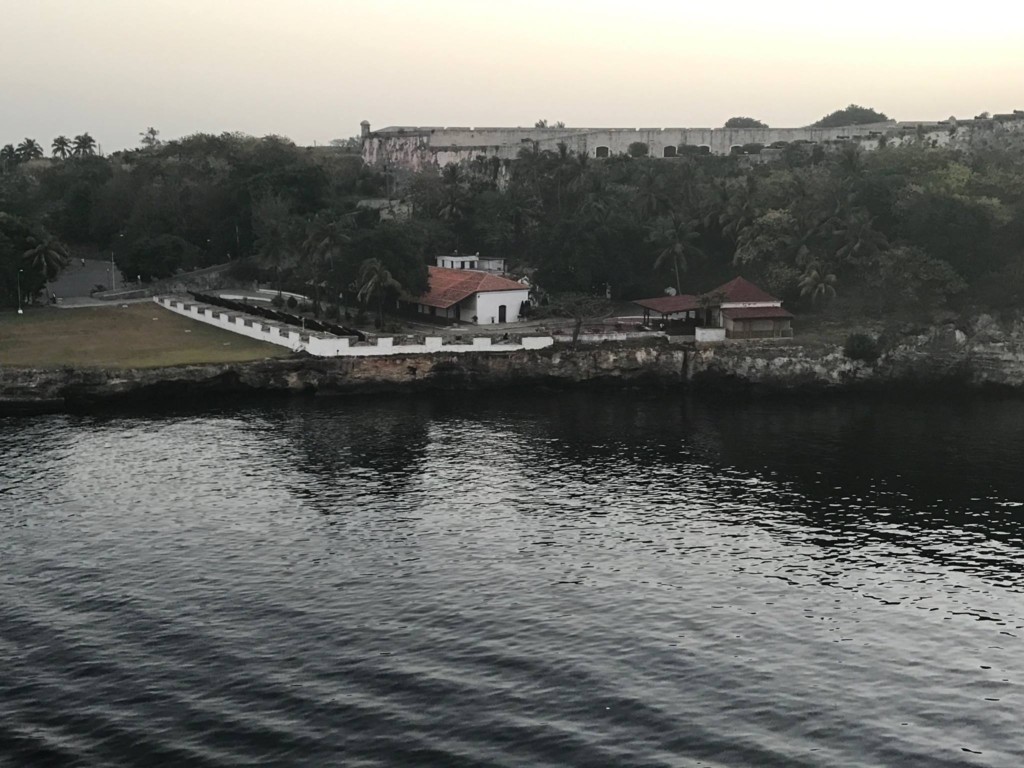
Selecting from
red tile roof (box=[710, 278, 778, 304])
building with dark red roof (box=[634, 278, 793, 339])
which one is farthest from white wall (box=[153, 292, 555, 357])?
red tile roof (box=[710, 278, 778, 304])

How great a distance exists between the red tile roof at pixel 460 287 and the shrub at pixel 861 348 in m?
33.1

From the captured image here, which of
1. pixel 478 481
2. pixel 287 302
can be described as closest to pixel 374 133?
pixel 287 302

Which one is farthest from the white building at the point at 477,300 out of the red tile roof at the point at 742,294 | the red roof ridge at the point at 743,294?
the red roof ridge at the point at 743,294

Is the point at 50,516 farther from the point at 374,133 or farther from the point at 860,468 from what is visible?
the point at 374,133

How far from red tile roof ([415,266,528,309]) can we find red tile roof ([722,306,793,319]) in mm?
22286

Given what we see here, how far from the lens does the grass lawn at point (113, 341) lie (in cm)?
8631

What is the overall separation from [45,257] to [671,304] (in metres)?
63.1

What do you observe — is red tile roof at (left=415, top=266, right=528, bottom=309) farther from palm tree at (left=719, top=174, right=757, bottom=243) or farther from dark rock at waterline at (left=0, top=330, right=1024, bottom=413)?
palm tree at (left=719, top=174, right=757, bottom=243)

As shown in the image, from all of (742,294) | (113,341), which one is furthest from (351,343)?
(742,294)

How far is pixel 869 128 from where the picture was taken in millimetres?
156875

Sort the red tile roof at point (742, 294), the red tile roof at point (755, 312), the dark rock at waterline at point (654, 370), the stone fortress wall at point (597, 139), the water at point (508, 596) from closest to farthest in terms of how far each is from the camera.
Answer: the water at point (508, 596), the dark rock at waterline at point (654, 370), the red tile roof at point (755, 312), the red tile roof at point (742, 294), the stone fortress wall at point (597, 139)

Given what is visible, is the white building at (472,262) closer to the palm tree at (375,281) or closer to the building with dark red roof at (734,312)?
the palm tree at (375,281)

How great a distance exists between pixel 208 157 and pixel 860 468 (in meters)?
122

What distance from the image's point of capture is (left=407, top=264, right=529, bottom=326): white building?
105 meters
